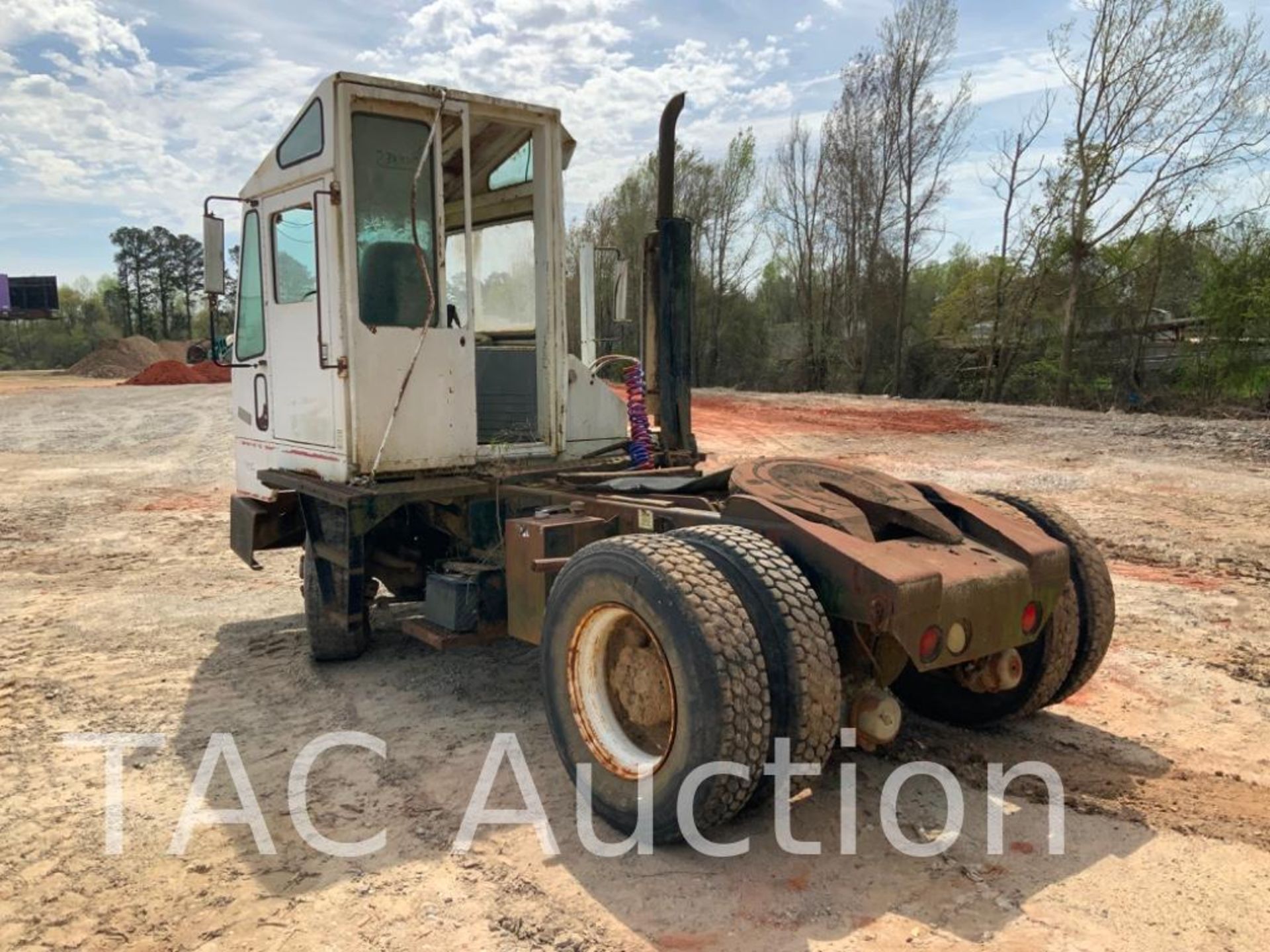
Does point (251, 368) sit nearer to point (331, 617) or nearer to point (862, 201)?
point (331, 617)

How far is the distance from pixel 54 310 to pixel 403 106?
63912mm

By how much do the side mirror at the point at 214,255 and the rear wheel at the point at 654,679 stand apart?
3633 mm

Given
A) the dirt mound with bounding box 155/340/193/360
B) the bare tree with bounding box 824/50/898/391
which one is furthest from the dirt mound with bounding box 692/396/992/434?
the dirt mound with bounding box 155/340/193/360

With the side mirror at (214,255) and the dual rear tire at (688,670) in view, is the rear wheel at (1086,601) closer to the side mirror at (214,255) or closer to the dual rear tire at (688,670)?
the dual rear tire at (688,670)

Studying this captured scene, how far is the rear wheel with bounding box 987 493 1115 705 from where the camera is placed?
13.9 feet

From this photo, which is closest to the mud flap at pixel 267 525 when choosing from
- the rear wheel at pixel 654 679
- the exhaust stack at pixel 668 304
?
the exhaust stack at pixel 668 304

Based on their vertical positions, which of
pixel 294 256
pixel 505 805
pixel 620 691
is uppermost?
pixel 294 256

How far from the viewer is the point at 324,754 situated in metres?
4.48

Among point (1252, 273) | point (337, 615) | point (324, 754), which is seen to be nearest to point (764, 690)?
point (324, 754)

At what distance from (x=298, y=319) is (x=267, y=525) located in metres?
1.39

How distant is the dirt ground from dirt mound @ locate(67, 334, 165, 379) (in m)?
45.6

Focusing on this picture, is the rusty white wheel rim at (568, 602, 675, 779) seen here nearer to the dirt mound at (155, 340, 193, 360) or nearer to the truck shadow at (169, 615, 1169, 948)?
the truck shadow at (169, 615, 1169, 948)

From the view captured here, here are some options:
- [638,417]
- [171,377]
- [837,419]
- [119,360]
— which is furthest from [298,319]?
[119,360]

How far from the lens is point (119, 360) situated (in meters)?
49.5
